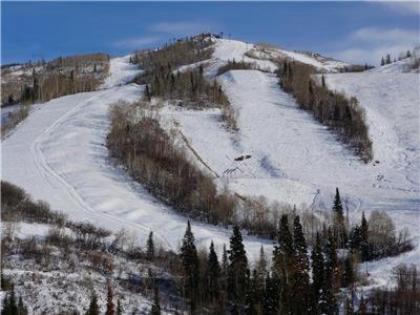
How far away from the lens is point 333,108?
146 m

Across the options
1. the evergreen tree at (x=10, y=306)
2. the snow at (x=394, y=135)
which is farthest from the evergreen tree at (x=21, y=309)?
the snow at (x=394, y=135)

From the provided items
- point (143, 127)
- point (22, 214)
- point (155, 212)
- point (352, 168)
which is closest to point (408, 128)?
point (352, 168)

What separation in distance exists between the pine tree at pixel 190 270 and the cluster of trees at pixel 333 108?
166 feet

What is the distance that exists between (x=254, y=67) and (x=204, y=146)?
6718 cm

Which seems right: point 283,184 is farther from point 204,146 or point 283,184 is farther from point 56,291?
point 56,291

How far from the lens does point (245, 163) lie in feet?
407

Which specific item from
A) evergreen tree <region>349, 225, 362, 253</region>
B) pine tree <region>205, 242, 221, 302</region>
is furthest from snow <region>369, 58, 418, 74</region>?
pine tree <region>205, 242, 221, 302</region>

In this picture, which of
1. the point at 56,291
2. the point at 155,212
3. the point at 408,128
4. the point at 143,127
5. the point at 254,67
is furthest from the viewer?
the point at 254,67

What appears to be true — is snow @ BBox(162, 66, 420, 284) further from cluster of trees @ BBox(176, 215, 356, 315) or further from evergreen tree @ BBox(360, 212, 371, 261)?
cluster of trees @ BBox(176, 215, 356, 315)

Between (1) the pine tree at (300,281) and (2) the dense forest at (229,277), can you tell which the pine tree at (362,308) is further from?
(1) the pine tree at (300,281)

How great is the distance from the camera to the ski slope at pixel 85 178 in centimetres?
9444

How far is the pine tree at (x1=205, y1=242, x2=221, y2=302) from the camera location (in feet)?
261

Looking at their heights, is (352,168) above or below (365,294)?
above

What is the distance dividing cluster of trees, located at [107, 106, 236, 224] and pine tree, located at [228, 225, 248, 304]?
17.6 metres
